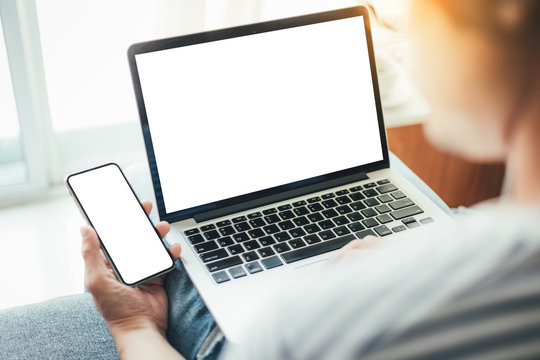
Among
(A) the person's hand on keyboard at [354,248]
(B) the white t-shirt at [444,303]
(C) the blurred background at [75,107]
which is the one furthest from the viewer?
(C) the blurred background at [75,107]

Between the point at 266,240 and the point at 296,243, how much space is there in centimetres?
4

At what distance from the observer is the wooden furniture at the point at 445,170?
3.91 ft

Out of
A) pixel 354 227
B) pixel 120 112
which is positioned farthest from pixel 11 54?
pixel 354 227

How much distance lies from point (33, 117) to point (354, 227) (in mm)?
862

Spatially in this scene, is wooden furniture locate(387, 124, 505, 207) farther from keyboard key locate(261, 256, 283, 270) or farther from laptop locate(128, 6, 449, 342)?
keyboard key locate(261, 256, 283, 270)

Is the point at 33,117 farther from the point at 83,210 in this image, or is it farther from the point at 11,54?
the point at 83,210

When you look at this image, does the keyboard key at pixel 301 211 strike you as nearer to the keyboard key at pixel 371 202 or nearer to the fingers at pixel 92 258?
the keyboard key at pixel 371 202

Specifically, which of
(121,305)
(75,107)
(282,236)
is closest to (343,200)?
(282,236)

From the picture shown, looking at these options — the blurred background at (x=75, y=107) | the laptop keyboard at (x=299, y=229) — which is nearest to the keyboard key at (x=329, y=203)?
the laptop keyboard at (x=299, y=229)

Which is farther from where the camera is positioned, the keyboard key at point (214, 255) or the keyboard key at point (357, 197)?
the keyboard key at point (357, 197)

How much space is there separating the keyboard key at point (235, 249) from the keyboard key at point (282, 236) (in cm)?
5

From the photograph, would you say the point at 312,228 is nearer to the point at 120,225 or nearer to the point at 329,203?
Result: the point at 329,203

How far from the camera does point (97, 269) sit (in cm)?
72

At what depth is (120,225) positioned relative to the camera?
760mm
